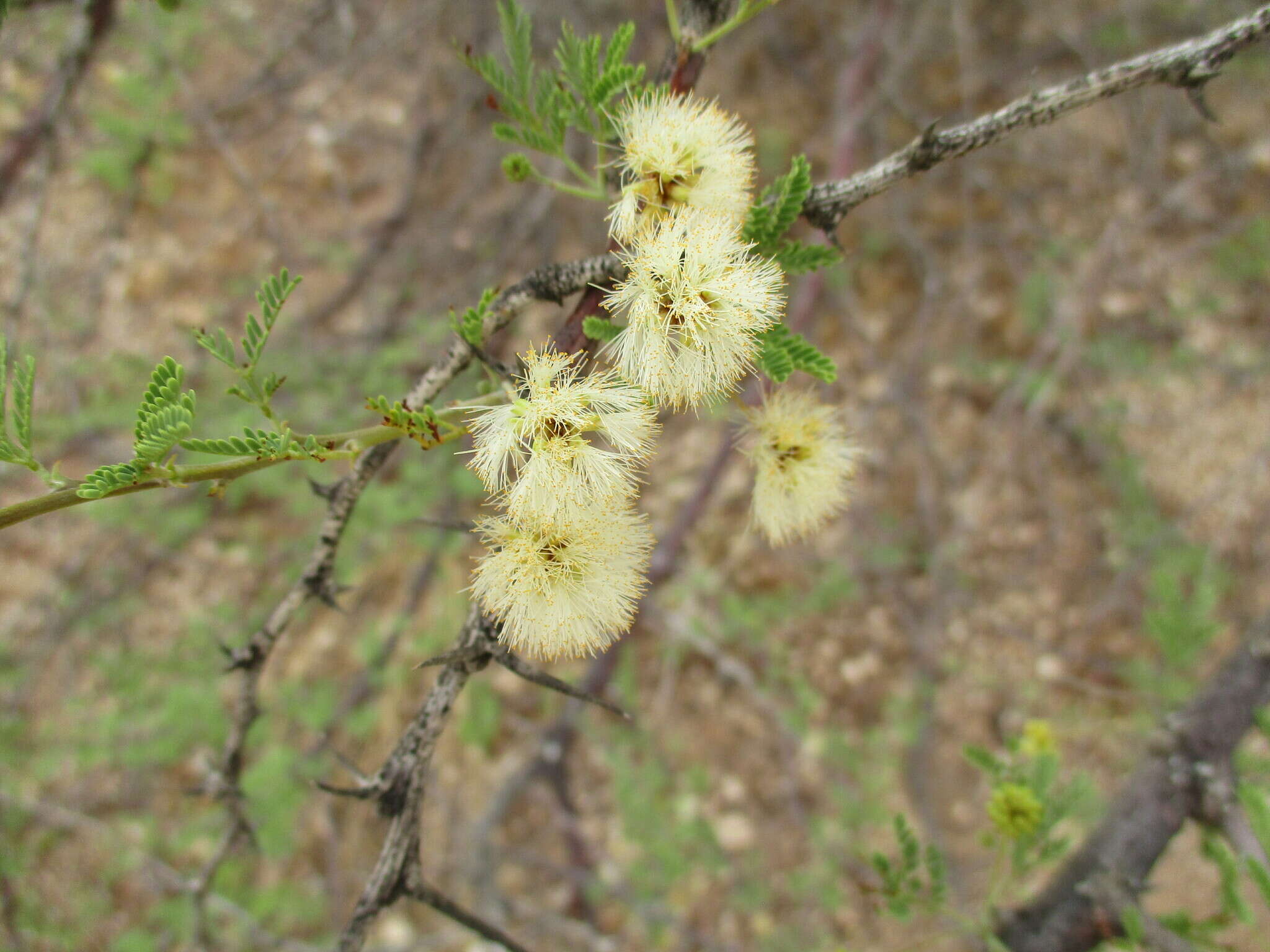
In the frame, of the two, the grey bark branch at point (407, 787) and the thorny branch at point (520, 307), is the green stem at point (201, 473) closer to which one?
the thorny branch at point (520, 307)

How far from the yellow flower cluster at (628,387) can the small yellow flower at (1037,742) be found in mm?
1152

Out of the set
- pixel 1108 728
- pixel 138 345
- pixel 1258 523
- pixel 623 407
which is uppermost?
pixel 1258 523

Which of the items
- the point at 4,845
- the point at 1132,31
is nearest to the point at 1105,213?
the point at 1132,31

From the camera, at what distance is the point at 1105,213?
3.84 m

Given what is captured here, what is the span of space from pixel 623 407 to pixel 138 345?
12.8 ft

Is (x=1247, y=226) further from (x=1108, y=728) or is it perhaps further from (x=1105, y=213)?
(x=1108, y=728)

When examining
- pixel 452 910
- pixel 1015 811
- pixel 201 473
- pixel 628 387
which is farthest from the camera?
pixel 1015 811

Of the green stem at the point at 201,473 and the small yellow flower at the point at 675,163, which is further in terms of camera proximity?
the small yellow flower at the point at 675,163

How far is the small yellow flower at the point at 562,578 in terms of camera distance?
3.42 ft

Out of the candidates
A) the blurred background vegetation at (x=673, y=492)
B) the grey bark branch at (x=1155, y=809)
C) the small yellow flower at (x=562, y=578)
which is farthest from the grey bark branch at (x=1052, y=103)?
the blurred background vegetation at (x=673, y=492)

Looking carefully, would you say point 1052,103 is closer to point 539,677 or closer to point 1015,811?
point 539,677

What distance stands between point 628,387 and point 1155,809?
1597 millimetres

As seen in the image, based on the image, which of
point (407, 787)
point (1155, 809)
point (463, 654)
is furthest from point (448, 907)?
point (1155, 809)

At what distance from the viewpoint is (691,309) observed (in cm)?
99
